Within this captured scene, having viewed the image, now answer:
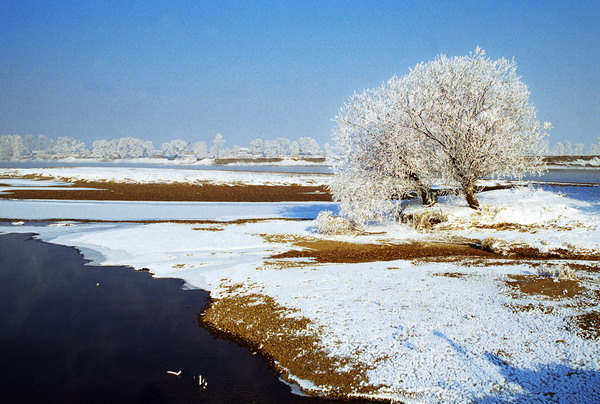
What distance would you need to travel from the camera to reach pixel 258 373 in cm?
808

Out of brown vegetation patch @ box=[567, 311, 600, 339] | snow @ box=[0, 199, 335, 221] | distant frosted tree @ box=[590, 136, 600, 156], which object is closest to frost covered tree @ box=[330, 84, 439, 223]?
snow @ box=[0, 199, 335, 221]

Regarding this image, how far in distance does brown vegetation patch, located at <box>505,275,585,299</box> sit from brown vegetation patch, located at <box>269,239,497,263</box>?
4.72 meters

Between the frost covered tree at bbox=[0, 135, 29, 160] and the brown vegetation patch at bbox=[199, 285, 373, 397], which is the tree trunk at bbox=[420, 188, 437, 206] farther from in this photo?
the frost covered tree at bbox=[0, 135, 29, 160]

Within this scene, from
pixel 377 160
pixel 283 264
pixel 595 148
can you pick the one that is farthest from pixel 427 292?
pixel 595 148

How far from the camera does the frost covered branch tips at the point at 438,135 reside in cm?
2261

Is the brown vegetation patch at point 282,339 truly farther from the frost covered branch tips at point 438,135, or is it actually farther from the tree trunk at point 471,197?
the tree trunk at point 471,197

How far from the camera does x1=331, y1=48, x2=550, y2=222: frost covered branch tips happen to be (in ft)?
74.2

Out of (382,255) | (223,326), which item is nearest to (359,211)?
(382,255)

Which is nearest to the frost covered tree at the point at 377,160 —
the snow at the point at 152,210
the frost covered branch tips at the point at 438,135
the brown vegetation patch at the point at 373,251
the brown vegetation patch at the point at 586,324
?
the frost covered branch tips at the point at 438,135

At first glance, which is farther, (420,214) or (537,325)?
(420,214)

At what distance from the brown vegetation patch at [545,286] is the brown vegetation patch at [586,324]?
1332 millimetres

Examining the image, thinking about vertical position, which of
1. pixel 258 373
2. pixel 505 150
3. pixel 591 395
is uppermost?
pixel 505 150

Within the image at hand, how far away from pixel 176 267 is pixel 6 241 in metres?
11.0

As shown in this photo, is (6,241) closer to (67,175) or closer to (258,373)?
(258,373)
